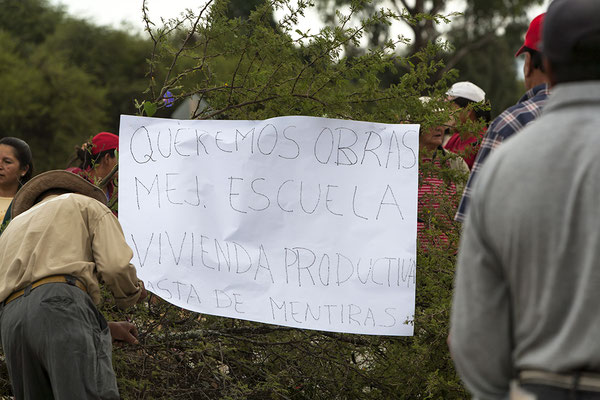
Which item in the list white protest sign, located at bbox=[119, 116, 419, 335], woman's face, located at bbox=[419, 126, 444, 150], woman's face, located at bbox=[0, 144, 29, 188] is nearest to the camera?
white protest sign, located at bbox=[119, 116, 419, 335]

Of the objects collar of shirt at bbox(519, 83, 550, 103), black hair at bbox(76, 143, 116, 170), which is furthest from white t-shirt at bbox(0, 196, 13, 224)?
collar of shirt at bbox(519, 83, 550, 103)

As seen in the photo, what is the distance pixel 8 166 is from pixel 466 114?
298 cm

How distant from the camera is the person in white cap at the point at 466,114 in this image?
504 cm

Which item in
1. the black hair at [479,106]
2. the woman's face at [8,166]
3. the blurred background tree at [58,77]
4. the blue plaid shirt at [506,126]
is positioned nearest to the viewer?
the blue plaid shirt at [506,126]

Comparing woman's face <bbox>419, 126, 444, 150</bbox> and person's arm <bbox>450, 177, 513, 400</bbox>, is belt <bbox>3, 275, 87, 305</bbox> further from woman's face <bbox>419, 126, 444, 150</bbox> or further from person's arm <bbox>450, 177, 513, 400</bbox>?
person's arm <bbox>450, 177, 513, 400</bbox>

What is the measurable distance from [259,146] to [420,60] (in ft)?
3.41

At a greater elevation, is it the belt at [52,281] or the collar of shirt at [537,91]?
the collar of shirt at [537,91]

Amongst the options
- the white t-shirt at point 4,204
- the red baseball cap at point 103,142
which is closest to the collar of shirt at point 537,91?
the red baseball cap at point 103,142

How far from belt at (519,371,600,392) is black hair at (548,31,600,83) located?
2.10 ft

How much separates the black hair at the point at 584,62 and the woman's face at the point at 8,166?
4.65 meters

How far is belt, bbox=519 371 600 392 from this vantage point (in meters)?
1.91

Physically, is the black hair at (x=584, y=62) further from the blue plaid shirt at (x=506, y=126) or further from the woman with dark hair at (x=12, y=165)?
the woman with dark hair at (x=12, y=165)

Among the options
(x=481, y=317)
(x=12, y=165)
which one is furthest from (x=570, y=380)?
(x=12, y=165)

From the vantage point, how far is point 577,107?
1983mm
